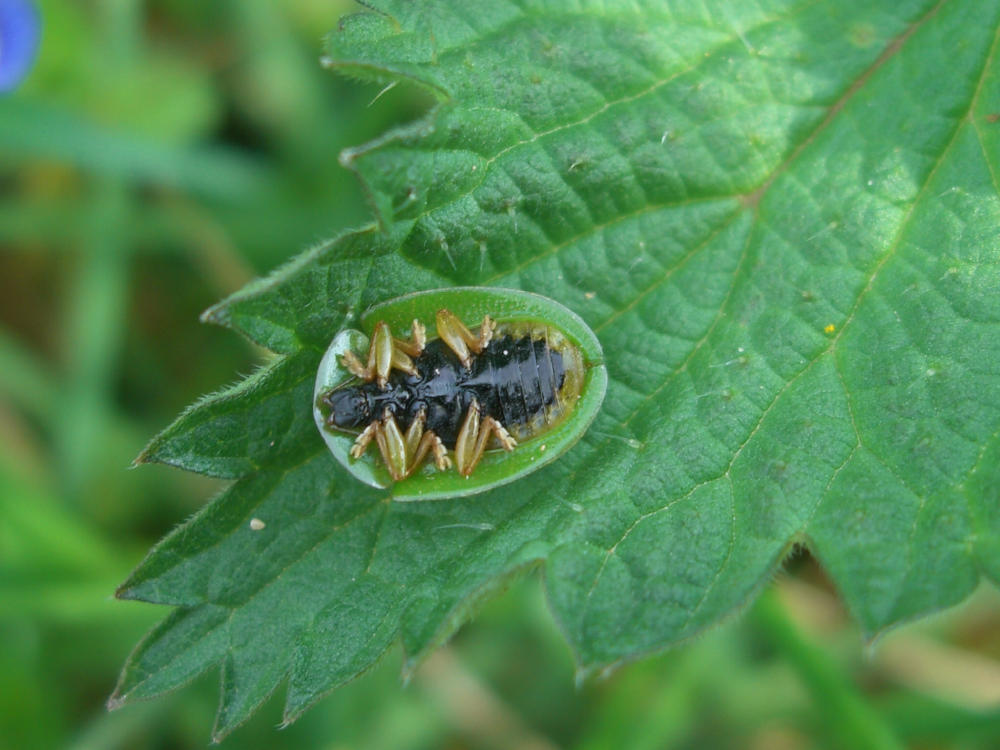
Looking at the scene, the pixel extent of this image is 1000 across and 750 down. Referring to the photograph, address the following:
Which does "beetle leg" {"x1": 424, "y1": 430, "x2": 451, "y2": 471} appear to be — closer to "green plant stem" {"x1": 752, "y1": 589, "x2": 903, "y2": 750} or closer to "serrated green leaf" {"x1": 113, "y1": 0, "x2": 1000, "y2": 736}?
"serrated green leaf" {"x1": 113, "y1": 0, "x2": 1000, "y2": 736}

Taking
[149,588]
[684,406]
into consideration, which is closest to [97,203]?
[149,588]

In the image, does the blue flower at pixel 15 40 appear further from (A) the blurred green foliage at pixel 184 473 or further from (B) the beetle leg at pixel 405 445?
(B) the beetle leg at pixel 405 445

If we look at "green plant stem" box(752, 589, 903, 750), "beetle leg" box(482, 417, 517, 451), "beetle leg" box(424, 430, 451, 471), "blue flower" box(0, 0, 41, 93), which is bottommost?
"green plant stem" box(752, 589, 903, 750)

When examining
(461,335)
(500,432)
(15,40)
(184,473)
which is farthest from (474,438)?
(15,40)

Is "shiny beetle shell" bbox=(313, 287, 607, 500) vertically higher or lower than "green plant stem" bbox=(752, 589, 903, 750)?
higher

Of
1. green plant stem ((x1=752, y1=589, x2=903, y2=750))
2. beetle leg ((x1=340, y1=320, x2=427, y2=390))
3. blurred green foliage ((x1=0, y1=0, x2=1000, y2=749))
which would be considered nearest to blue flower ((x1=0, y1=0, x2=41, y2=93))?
blurred green foliage ((x1=0, y1=0, x2=1000, y2=749))

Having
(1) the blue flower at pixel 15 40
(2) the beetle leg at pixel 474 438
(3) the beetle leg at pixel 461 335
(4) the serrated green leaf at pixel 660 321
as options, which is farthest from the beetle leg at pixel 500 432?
(1) the blue flower at pixel 15 40

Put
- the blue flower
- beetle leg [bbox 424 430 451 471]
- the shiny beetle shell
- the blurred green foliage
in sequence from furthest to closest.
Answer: the blue flower < the blurred green foliage < beetle leg [bbox 424 430 451 471] < the shiny beetle shell
